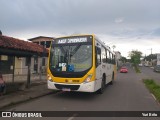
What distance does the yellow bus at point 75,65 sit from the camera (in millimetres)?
9992

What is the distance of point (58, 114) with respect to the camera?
7469 mm

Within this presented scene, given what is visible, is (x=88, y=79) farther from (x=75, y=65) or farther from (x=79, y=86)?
(x=75, y=65)

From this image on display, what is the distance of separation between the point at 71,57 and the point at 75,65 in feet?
1.55

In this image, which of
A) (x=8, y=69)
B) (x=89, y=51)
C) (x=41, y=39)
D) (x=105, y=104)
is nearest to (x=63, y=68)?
(x=89, y=51)

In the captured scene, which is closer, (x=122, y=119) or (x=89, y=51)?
(x=122, y=119)

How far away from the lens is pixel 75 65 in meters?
10.2

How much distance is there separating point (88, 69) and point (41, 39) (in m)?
29.2

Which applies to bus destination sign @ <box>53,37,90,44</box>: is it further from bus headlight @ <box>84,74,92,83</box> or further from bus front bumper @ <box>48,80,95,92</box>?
bus front bumper @ <box>48,80,95,92</box>

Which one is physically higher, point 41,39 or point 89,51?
point 41,39

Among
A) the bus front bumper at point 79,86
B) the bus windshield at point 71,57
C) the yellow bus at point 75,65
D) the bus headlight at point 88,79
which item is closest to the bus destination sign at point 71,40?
the yellow bus at point 75,65

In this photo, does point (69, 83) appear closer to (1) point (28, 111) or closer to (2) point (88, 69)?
(2) point (88, 69)

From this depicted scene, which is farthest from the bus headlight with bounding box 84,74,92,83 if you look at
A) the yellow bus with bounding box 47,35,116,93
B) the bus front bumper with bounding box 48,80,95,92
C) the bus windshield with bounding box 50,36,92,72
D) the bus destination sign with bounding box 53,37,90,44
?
the bus destination sign with bounding box 53,37,90,44

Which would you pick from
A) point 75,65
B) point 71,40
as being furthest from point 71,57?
point 71,40

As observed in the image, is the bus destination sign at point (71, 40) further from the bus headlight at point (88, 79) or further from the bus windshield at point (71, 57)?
the bus headlight at point (88, 79)
